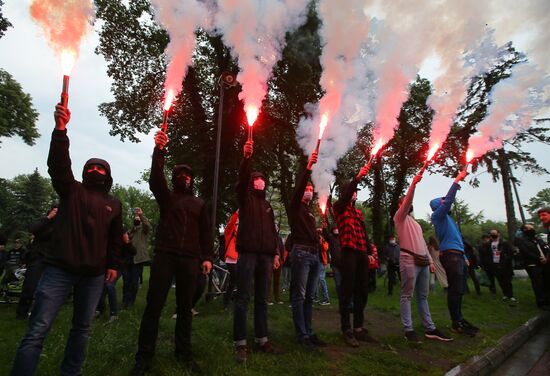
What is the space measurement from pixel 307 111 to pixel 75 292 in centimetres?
1591

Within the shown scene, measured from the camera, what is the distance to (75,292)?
3289 mm

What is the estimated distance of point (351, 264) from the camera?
17.9ft

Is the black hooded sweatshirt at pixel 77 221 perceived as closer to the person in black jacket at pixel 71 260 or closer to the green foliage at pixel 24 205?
the person in black jacket at pixel 71 260

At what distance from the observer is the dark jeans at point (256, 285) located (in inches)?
174

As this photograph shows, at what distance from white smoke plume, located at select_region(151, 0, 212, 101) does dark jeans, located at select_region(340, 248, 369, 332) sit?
3.56 m

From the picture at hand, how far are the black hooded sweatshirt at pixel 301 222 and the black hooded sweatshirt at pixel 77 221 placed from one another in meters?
2.61

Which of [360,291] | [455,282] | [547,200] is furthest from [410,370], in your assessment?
[547,200]

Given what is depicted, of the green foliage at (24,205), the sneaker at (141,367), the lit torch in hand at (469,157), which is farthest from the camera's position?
the green foliage at (24,205)

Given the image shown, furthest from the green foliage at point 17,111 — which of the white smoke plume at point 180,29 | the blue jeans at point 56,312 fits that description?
the blue jeans at point 56,312

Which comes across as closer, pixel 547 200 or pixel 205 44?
pixel 205 44

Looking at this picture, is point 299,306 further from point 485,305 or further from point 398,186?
point 398,186

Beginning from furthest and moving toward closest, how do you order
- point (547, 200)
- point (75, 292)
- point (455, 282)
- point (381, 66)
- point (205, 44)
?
point (547, 200) < point (205, 44) < point (381, 66) < point (455, 282) < point (75, 292)

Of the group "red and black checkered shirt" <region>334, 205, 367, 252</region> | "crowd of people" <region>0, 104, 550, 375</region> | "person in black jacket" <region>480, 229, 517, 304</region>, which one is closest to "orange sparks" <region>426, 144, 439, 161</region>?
"crowd of people" <region>0, 104, 550, 375</region>

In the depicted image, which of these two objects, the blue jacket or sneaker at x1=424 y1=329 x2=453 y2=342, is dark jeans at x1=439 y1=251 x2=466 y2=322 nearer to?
the blue jacket
